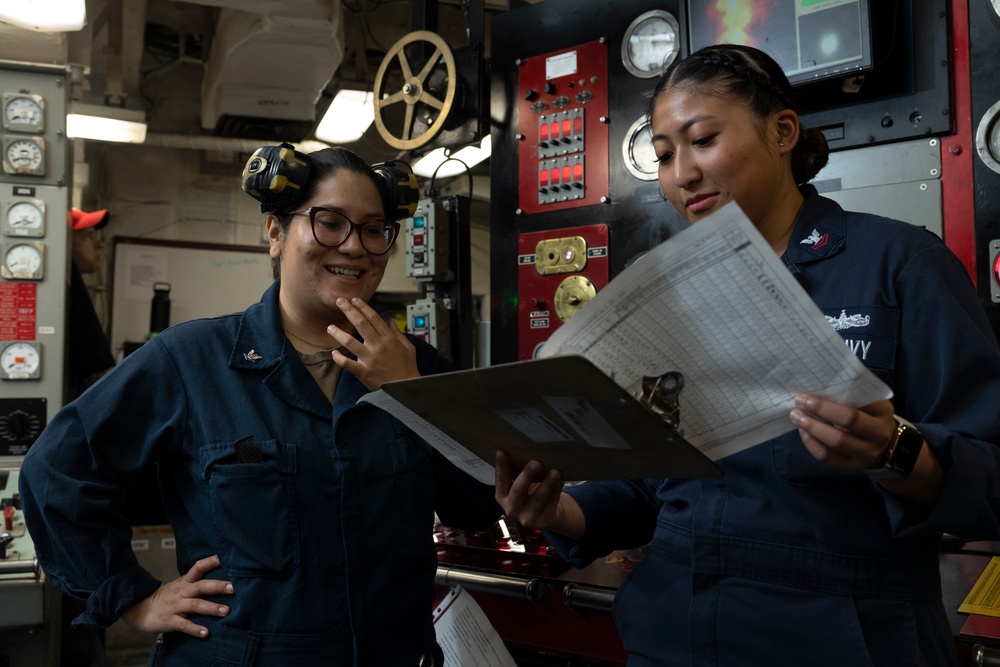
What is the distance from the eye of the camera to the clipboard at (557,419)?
0.93 metres

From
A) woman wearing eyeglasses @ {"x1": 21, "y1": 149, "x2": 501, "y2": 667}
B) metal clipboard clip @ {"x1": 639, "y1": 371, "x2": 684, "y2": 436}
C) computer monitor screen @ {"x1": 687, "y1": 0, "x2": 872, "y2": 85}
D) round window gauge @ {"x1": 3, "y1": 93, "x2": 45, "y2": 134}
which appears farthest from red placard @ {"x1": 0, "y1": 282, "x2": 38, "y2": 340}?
metal clipboard clip @ {"x1": 639, "y1": 371, "x2": 684, "y2": 436}

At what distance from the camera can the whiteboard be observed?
759 cm

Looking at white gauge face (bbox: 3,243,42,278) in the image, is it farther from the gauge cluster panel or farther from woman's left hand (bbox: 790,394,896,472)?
woman's left hand (bbox: 790,394,896,472)

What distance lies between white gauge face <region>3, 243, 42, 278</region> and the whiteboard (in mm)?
3792

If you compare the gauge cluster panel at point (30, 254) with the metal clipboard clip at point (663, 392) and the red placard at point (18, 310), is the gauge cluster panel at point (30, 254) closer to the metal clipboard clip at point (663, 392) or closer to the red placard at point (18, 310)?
the red placard at point (18, 310)

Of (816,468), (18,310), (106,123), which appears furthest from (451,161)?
(816,468)

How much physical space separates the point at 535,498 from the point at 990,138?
1938 mm

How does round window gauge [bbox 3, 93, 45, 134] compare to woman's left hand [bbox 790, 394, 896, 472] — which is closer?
woman's left hand [bbox 790, 394, 896, 472]

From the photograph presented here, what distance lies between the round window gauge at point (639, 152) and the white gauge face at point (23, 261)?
252cm

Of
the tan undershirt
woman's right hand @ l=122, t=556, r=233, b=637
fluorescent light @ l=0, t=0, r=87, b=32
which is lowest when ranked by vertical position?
woman's right hand @ l=122, t=556, r=233, b=637

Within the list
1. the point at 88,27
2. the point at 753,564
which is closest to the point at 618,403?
the point at 753,564

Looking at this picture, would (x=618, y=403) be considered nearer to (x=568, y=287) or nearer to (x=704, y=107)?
(x=704, y=107)

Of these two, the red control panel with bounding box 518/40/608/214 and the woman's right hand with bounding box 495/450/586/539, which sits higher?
the red control panel with bounding box 518/40/608/214

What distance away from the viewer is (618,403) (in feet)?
3.08
